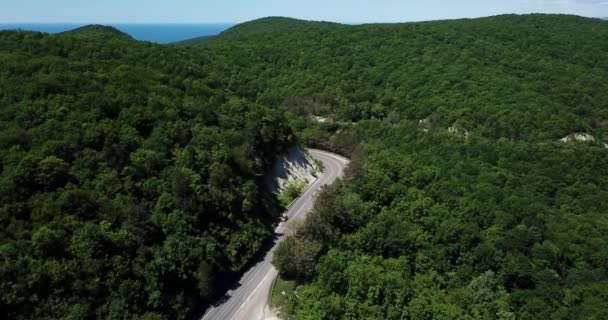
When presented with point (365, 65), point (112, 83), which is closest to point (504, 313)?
point (112, 83)

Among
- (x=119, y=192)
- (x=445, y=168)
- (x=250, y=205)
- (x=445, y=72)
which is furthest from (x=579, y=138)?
(x=119, y=192)

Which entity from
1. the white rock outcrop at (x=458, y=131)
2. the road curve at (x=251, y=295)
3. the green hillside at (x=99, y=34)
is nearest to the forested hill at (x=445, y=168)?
the white rock outcrop at (x=458, y=131)

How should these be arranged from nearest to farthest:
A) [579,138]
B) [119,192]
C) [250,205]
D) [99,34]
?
[119,192] < [250,205] < [579,138] < [99,34]

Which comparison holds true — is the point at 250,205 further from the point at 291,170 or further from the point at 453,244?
the point at 453,244

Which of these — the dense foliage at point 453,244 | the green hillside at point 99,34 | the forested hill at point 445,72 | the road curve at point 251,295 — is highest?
the green hillside at point 99,34

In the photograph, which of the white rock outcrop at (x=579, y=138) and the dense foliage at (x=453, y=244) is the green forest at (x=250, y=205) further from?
the white rock outcrop at (x=579, y=138)

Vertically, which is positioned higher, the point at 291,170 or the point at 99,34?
the point at 99,34

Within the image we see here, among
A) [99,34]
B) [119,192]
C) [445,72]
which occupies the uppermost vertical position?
[99,34]
